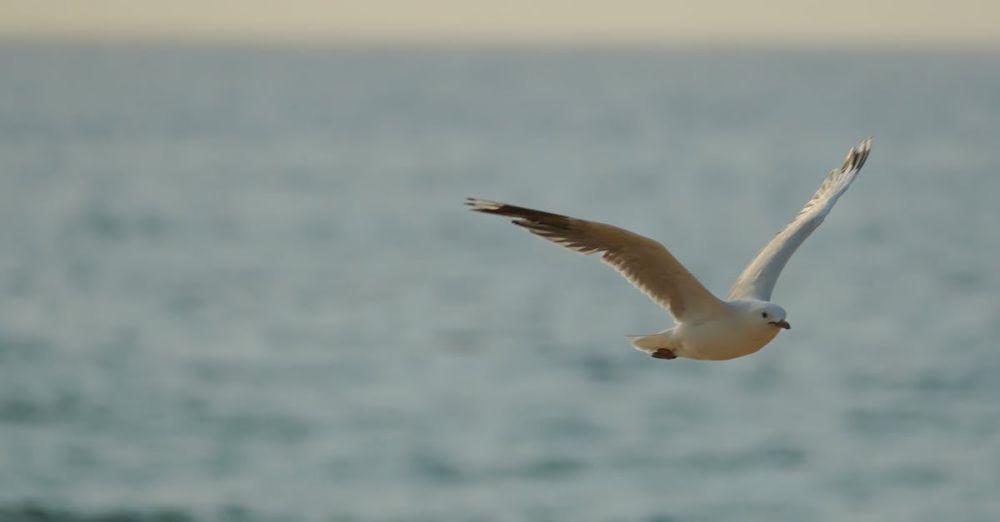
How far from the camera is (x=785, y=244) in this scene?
1252 cm

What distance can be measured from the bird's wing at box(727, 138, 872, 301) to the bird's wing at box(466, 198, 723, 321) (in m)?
0.60

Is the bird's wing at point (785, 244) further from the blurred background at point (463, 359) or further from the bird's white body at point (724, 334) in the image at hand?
the blurred background at point (463, 359)

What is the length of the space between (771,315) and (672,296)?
31.2 inches

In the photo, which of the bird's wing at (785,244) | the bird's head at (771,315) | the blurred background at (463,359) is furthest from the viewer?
the blurred background at (463,359)

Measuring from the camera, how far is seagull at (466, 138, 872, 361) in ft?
36.7

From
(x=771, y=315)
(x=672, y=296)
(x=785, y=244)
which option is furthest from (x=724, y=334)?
(x=785, y=244)

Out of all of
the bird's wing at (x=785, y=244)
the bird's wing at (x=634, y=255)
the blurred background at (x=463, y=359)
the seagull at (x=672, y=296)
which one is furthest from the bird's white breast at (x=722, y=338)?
the blurred background at (x=463, y=359)

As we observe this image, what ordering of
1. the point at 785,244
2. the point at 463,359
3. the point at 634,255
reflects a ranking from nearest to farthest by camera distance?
the point at 634,255, the point at 785,244, the point at 463,359

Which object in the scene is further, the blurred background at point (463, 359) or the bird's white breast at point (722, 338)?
the blurred background at point (463, 359)

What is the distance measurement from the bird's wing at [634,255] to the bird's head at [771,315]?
29cm

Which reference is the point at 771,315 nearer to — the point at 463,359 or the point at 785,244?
the point at 785,244

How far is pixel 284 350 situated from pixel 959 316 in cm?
1716

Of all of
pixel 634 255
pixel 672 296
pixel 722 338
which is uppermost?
pixel 634 255

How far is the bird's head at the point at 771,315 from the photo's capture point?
36.5 feet
